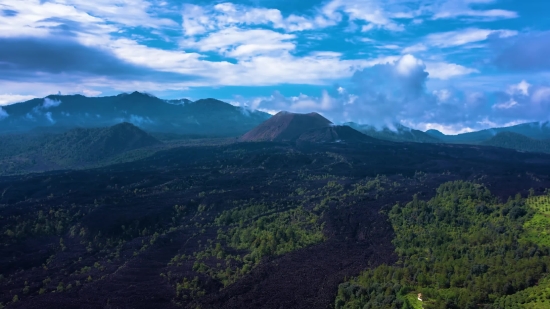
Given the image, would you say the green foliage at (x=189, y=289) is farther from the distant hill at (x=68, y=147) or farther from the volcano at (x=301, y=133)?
the volcano at (x=301, y=133)

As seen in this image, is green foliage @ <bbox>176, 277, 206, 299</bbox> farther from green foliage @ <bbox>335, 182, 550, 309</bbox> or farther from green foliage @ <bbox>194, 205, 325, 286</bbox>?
green foliage @ <bbox>335, 182, 550, 309</bbox>

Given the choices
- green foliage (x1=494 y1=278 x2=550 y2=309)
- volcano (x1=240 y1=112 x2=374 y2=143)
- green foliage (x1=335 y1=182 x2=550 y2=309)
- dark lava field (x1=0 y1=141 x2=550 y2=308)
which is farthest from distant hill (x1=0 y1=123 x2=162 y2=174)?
green foliage (x1=494 y1=278 x2=550 y2=309)

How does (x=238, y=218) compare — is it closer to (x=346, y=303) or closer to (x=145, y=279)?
(x=145, y=279)

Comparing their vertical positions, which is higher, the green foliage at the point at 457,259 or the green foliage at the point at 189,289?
the green foliage at the point at 457,259

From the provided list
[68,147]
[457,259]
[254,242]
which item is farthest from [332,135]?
[457,259]

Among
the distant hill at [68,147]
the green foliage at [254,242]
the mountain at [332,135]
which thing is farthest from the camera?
the mountain at [332,135]

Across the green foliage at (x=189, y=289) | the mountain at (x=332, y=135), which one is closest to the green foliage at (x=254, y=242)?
the green foliage at (x=189, y=289)
